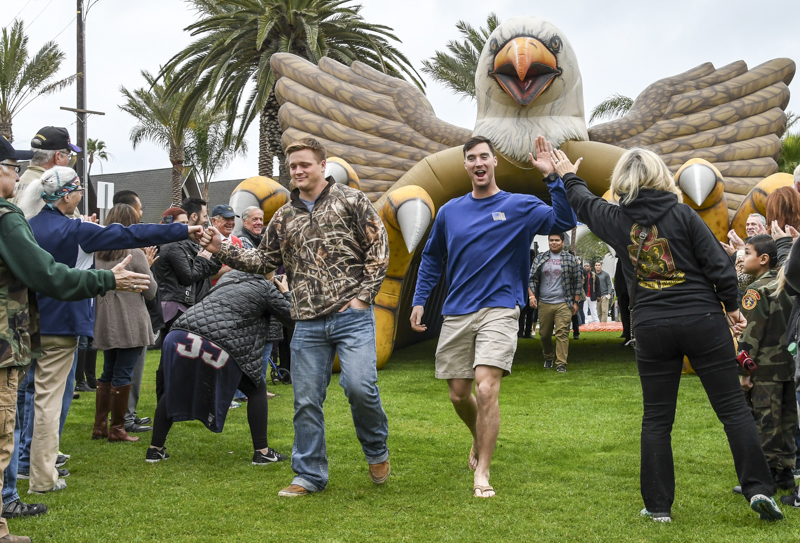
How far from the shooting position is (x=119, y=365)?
5062mm

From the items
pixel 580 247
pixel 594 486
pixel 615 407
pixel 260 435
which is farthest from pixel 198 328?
pixel 580 247

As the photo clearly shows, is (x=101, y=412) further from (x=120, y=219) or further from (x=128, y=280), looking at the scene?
(x=128, y=280)

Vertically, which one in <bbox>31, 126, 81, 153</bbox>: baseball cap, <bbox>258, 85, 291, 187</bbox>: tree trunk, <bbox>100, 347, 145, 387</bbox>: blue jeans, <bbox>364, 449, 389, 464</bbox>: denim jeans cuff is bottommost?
<bbox>364, 449, 389, 464</bbox>: denim jeans cuff

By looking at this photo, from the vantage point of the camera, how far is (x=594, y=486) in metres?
3.95

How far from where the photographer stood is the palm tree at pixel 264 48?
49.6ft

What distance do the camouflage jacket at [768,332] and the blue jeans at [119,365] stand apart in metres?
3.89

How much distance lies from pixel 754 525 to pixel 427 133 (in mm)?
6828

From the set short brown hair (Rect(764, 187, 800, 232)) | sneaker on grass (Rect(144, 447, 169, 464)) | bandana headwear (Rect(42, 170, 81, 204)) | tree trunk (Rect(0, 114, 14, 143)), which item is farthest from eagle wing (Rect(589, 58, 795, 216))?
tree trunk (Rect(0, 114, 14, 143))

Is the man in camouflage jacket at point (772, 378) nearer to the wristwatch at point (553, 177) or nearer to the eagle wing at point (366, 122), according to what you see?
the wristwatch at point (553, 177)

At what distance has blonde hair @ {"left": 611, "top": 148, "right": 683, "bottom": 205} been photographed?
3.34 meters

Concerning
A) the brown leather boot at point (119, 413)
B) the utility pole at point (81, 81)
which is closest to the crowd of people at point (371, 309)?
the brown leather boot at point (119, 413)

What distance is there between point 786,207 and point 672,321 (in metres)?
1.39

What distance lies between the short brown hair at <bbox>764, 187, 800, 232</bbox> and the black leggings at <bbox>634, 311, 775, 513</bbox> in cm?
118

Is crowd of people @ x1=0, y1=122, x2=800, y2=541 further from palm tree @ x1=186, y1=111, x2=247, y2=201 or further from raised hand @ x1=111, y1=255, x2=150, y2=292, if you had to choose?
palm tree @ x1=186, y1=111, x2=247, y2=201
